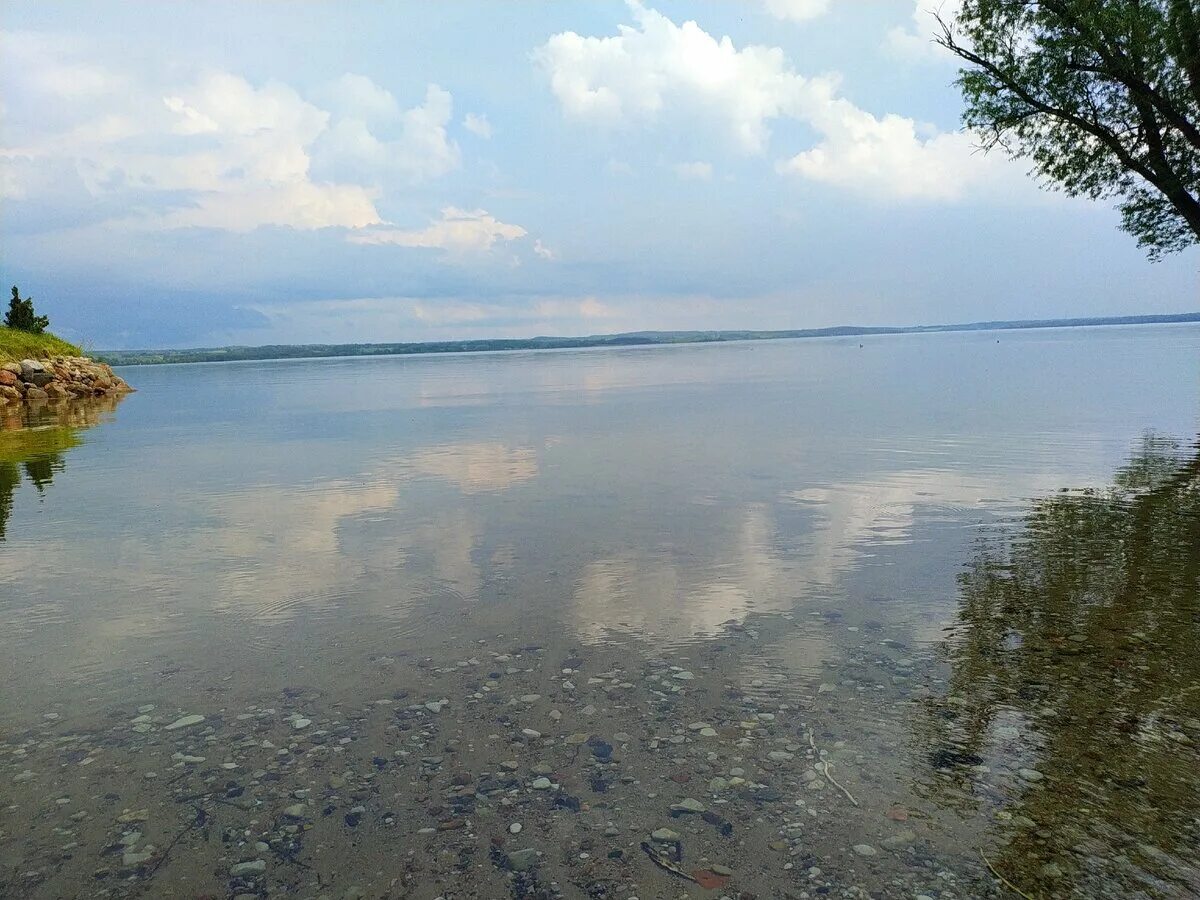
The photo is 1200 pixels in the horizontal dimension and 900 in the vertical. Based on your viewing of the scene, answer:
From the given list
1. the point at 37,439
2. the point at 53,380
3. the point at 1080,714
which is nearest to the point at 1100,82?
the point at 1080,714

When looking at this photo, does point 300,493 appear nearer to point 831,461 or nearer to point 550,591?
point 550,591

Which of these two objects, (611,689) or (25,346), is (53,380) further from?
(611,689)

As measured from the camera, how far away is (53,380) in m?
54.8

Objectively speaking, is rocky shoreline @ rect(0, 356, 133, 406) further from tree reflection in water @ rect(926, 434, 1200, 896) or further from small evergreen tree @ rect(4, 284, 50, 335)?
tree reflection in water @ rect(926, 434, 1200, 896)

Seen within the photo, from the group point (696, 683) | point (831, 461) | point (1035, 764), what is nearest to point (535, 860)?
point (696, 683)

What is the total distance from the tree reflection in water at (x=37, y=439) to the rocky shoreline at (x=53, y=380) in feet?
7.23

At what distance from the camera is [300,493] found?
705 inches

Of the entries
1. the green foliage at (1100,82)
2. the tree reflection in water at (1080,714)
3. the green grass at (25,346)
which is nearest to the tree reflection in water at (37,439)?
the green grass at (25,346)

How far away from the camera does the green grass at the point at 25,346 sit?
174ft

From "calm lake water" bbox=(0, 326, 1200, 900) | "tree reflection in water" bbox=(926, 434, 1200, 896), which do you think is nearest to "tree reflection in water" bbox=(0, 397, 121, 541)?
"calm lake water" bbox=(0, 326, 1200, 900)

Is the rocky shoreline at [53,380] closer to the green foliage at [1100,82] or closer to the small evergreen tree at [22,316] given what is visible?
the small evergreen tree at [22,316]

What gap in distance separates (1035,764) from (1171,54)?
24171mm

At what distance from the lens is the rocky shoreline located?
49.6 metres

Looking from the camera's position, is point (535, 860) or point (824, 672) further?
point (824, 672)
